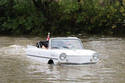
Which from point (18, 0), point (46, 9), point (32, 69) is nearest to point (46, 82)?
point (32, 69)

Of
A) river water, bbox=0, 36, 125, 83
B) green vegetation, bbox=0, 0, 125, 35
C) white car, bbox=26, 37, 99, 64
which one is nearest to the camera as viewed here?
river water, bbox=0, 36, 125, 83

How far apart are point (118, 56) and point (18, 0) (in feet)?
81.4

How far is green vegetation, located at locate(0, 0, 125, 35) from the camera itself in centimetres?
4506

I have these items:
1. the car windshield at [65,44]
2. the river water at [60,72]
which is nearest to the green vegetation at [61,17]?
the river water at [60,72]

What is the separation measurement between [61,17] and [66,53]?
30.5 meters

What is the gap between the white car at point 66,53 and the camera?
56.4 feet

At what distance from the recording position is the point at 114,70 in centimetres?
1705

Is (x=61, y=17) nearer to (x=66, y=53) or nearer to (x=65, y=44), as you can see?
(x=65, y=44)

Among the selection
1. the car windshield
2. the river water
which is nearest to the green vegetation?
the river water

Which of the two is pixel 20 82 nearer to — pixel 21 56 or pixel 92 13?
pixel 21 56

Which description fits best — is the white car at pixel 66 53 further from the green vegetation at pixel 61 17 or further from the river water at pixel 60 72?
the green vegetation at pixel 61 17

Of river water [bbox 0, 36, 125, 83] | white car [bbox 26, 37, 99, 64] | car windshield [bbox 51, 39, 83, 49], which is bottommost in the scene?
river water [bbox 0, 36, 125, 83]

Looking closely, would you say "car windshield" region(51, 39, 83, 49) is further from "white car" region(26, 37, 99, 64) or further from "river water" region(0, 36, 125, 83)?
"river water" region(0, 36, 125, 83)

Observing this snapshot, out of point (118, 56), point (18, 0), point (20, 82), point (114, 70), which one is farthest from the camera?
point (18, 0)
